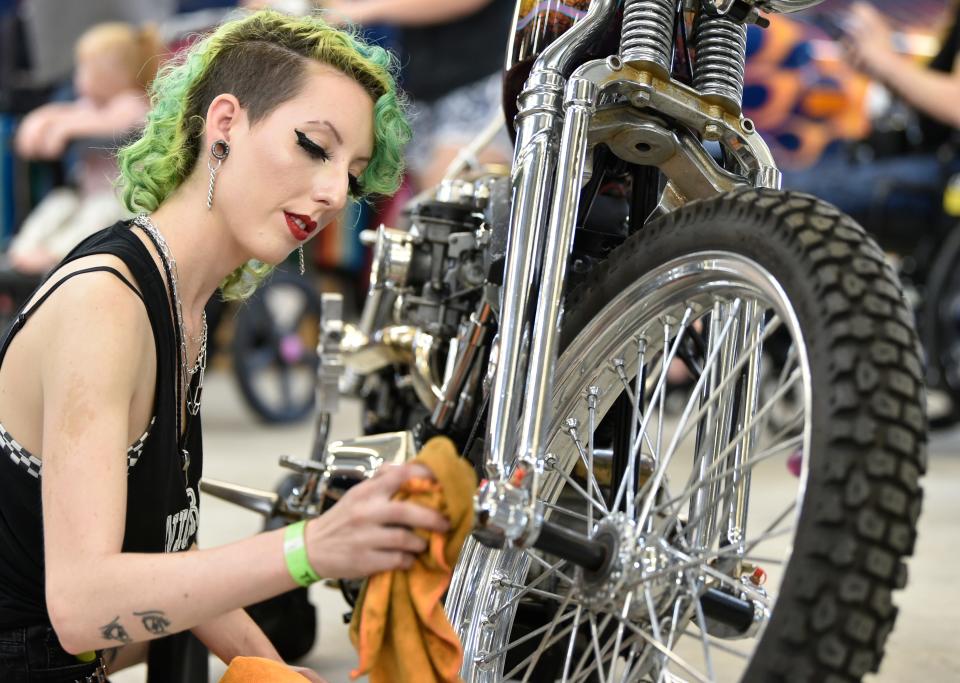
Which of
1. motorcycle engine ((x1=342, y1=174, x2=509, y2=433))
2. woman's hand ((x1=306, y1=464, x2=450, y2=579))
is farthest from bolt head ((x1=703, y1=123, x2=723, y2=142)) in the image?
woman's hand ((x1=306, y1=464, x2=450, y2=579))

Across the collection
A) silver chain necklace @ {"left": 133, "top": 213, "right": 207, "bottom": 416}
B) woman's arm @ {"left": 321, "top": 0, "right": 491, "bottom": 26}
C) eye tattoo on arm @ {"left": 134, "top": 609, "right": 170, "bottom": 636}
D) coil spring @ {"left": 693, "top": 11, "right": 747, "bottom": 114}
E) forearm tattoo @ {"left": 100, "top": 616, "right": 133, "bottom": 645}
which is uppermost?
woman's arm @ {"left": 321, "top": 0, "right": 491, "bottom": 26}

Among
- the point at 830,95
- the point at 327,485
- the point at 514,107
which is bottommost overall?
the point at 327,485

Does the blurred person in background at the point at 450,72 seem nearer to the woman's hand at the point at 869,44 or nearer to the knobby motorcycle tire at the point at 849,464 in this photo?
the woman's hand at the point at 869,44

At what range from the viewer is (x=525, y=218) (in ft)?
3.69

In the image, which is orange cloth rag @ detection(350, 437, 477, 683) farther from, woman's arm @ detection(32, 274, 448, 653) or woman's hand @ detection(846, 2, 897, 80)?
woman's hand @ detection(846, 2, 897, 80)

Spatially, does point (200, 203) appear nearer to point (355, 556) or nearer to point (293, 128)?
point (293, 128)

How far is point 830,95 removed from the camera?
4.60 meters

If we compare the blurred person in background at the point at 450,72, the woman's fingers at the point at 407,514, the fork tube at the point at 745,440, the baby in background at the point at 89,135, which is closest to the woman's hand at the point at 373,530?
the woman's fingers at the point at 407,514

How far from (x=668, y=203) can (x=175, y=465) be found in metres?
0.60

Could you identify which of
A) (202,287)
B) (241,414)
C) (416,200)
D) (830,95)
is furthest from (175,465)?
(830,95)

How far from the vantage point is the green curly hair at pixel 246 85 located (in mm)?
1141

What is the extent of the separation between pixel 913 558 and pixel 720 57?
1.59m

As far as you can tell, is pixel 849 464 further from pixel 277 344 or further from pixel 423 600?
pixel 277 344

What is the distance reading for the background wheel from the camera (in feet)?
13.0
